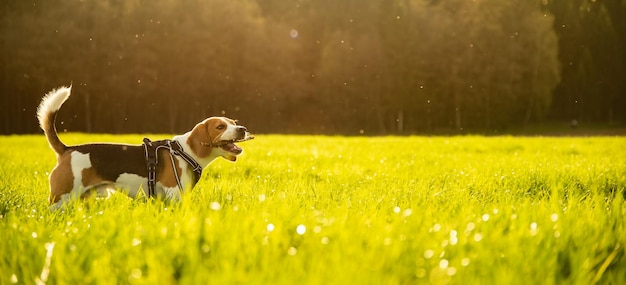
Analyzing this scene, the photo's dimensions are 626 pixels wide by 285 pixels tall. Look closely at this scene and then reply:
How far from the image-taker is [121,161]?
5.46 metres

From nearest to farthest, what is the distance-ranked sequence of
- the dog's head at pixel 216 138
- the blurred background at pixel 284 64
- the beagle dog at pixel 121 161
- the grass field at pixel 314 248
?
the grass field at pixel 314 248
the beagle dog at pixel 121 161
the dog's head at pixel 216 138
the blurred background at pixel 284 64

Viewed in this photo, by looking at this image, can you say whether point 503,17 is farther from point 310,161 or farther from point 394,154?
point 310,161

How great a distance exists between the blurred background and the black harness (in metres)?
36.3

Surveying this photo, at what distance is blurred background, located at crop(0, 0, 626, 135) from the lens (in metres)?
40.5

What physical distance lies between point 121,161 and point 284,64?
39030 millimetres

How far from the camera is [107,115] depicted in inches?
1847

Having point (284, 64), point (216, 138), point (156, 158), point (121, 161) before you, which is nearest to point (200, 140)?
point (216, 138)

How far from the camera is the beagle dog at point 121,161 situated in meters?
5.14

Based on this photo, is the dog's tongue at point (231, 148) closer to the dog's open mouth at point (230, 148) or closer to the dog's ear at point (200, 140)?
the dog's open mouth at point (230, 148)

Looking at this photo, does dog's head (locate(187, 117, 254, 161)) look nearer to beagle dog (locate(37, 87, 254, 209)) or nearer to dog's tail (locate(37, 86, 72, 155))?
beagle dog (locate(37, 87, 254, 209))

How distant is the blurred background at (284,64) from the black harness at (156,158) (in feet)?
119

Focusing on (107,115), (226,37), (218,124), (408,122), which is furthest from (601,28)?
(218,124)

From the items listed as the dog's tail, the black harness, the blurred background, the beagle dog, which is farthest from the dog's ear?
the blurred background

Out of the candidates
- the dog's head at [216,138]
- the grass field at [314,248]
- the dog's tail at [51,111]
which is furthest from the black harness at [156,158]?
the grass field at [314,248]
